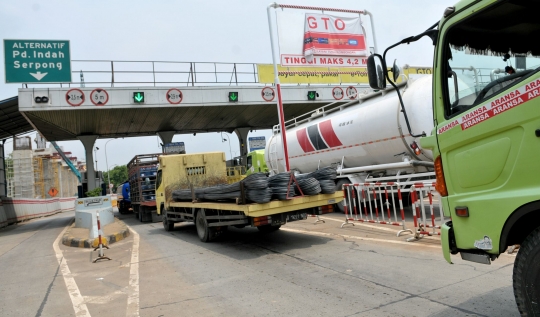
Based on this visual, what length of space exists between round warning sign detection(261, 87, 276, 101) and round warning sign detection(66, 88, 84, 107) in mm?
8487

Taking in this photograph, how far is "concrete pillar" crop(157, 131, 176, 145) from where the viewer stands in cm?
2775

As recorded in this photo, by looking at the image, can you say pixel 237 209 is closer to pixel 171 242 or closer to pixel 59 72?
pixel 171 242

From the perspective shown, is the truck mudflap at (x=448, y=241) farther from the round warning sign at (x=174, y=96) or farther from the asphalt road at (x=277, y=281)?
the round warning sign at (x=174, y=96)

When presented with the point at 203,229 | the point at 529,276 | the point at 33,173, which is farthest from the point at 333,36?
the point at 33,173

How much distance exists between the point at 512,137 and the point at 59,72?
18733 mm

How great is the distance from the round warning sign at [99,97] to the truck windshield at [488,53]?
17.1m

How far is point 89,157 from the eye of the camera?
25266 millimetres

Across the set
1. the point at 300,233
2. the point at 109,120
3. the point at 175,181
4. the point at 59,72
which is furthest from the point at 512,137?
the point at 109,120

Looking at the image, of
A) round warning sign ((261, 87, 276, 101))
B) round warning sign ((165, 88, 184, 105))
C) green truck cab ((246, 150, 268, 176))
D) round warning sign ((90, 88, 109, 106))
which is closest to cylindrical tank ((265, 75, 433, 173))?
green truck cab ((246, 150, 268, 176))

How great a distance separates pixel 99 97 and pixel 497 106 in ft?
58.2

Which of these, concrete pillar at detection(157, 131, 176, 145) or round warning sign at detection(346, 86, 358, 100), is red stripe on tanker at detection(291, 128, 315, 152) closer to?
round warning sign at detection(346, 86, 358, 100)

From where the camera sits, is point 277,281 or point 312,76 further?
point 312,76

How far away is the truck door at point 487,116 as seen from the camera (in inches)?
107

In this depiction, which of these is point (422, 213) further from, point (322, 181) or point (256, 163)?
point (256, 163)
